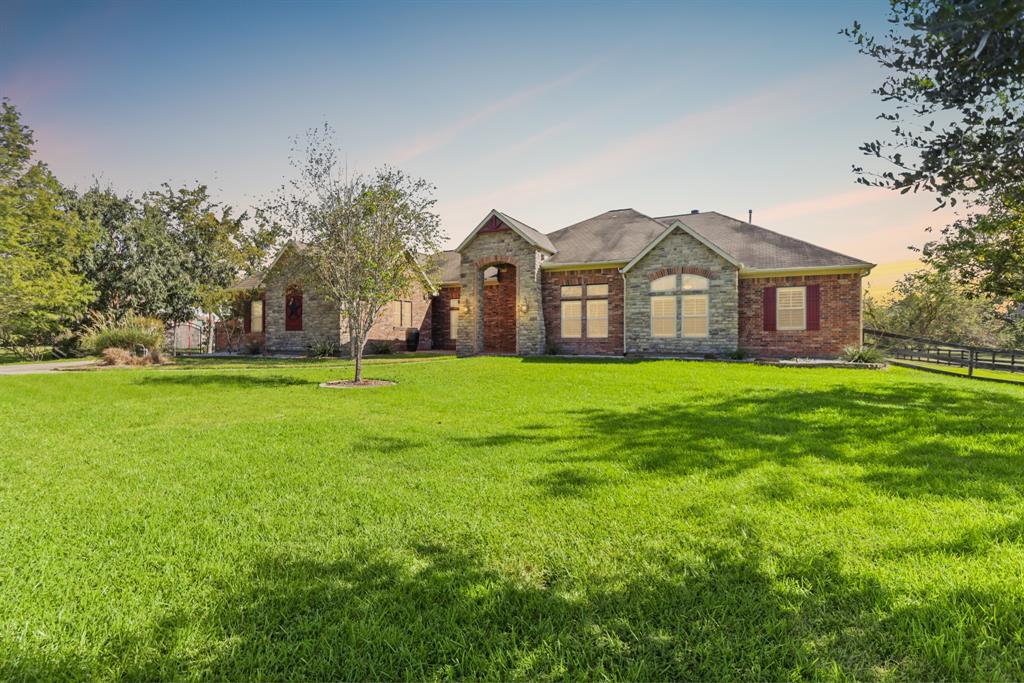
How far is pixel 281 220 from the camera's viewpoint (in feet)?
43.5

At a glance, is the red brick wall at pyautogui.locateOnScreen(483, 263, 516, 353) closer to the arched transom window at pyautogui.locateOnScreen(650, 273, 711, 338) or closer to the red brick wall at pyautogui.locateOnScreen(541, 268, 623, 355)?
the red brick wall at pyautogui.locateOnScreen(541, 268, 623, 355)

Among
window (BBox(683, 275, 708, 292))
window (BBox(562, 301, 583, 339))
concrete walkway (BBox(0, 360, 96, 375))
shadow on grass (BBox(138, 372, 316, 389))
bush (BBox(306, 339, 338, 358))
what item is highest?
window (BBox(683, 275, 708, 292))

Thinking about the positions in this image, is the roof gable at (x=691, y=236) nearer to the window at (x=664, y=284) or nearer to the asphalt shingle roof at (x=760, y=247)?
the asphalt shingle roof at (x=760, y=247)

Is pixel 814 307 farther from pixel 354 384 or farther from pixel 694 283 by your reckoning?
pixel 354 384

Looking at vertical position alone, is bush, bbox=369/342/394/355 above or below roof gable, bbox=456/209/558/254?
below

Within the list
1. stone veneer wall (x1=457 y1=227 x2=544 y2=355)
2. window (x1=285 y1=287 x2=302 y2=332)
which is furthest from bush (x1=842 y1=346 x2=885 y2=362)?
window (x1=285 y1=287 x2=302 y2=332)

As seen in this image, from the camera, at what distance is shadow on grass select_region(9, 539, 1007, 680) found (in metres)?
2.12

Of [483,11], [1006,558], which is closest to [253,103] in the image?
[483,11]

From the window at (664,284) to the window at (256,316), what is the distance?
20.7 metres

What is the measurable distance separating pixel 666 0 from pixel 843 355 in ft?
50.2

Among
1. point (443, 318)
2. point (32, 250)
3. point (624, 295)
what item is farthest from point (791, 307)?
point (32, 250)

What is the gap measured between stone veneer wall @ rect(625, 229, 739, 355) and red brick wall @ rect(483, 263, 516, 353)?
6.33 m

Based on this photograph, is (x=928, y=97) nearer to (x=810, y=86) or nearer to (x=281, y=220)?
(x=810, y=86)

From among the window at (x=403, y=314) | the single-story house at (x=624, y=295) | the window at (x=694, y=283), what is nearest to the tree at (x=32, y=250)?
the single-story house at (x=624, y=295)
